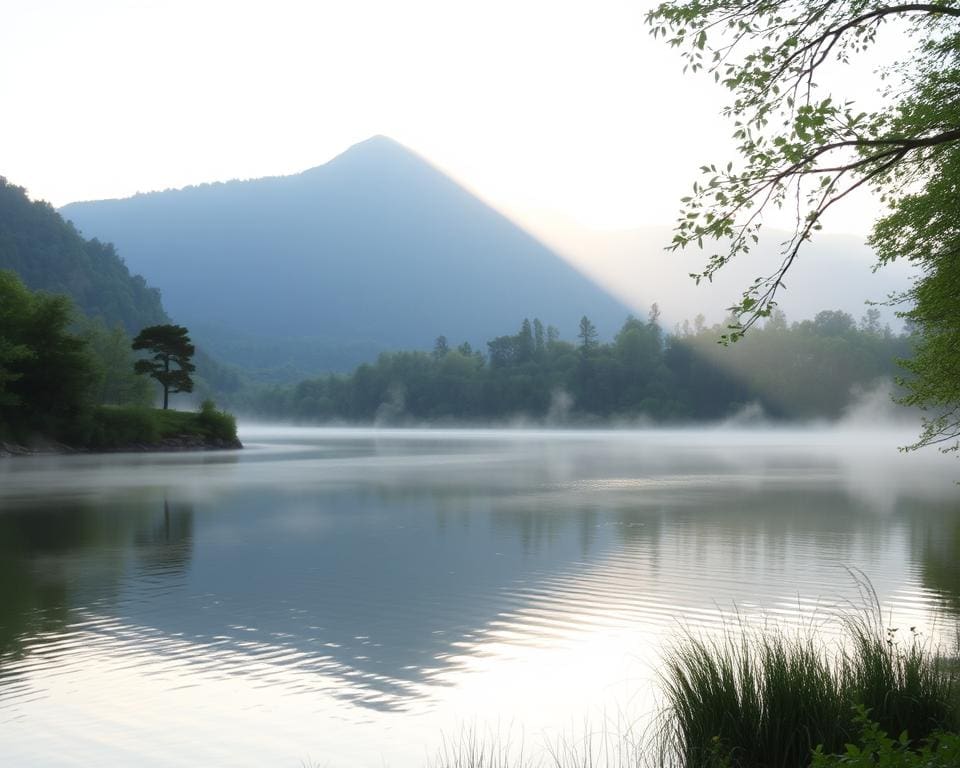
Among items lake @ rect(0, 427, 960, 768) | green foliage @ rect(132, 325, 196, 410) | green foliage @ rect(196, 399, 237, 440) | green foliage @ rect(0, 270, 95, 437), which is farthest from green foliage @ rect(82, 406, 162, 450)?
lake @ rect(0, 427, 960, 768)

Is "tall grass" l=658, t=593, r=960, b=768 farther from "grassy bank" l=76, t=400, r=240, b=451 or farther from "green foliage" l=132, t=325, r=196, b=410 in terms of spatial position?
"green foliage" l=132, t=325, r=196, b=410

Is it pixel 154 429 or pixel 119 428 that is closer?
pixel 119 428

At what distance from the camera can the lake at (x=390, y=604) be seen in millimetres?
11703

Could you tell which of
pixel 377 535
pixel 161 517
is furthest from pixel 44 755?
pixel 161 517

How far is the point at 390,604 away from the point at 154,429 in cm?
7960

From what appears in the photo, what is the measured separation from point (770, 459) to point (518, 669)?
6865 centimetres

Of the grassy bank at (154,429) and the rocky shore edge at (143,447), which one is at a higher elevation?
the grassy bank at (154,429)

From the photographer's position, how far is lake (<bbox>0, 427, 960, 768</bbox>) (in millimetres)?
11703

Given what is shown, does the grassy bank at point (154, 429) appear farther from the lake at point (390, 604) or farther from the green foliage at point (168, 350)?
the lake at point (390, 604)

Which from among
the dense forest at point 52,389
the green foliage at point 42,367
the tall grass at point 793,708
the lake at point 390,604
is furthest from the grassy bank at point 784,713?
the green foliage at point 42,367

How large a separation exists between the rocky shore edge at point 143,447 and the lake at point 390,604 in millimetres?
44163

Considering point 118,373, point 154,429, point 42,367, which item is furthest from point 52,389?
point 118,373

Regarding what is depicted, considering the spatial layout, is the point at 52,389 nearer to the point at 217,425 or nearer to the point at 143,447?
the point at 143,447

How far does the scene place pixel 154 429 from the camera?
93562mm
